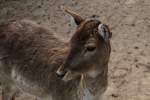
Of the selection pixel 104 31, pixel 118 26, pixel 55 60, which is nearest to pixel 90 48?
pixel 104 31

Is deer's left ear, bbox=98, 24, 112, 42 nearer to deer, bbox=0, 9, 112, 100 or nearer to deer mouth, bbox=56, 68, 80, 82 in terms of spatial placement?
deer, bbox=0, 9, 112, 100

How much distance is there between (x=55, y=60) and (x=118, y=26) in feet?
9.16

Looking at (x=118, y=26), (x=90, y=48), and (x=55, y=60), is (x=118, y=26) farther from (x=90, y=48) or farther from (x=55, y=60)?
(x=90, y=48)

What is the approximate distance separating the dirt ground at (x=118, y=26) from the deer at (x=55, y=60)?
0.99 metres

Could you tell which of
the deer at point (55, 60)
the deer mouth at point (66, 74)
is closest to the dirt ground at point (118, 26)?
the deer at point (55, 60)

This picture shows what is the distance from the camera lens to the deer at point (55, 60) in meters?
3.85

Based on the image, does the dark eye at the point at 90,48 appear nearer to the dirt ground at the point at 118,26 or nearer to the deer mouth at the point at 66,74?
the deer mouth at the point at 66,74

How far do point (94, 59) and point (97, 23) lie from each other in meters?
0.37

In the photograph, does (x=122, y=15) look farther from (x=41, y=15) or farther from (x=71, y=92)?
(x=71, y=92)

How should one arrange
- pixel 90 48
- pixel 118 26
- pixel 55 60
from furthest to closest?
1. pixel 118 26
2. pixel 55 60
3. pixel 90 48

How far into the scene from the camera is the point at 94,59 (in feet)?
Answer: 12.8

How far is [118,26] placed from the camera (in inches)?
275

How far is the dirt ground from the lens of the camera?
562 cm

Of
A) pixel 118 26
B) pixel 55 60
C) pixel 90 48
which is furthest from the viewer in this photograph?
pixel 118 26
